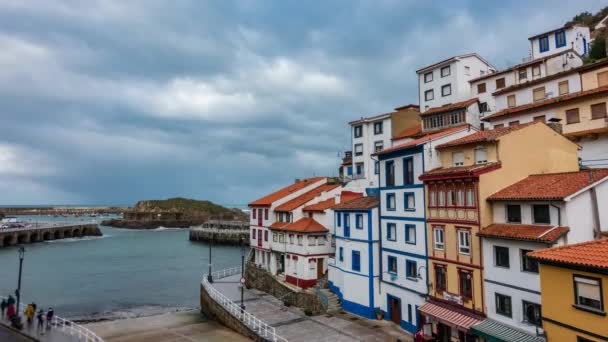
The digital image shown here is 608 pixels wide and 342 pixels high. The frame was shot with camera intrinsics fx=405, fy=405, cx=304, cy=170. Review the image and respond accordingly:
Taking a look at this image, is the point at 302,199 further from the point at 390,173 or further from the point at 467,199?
the point at 467,199

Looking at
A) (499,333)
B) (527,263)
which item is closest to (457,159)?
(527,263)

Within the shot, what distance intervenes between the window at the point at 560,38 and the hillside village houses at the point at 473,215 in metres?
0.23

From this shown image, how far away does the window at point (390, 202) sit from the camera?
101 feet

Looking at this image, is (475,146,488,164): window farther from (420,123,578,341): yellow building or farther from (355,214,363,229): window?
(355,214,363,229): window

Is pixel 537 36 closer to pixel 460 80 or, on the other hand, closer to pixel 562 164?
pixel 460 80

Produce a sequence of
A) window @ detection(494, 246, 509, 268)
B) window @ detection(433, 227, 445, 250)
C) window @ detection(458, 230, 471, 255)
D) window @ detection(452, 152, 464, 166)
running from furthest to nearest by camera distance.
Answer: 1. window @ detection(452, 152, 464, 166)
2. window @ detection(433, 227, 445, 250)
3. window @ detection(458, 230, 471, 255)
4. window @ detection(494, 246, 509, 268)

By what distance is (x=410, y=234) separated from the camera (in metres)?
28.7

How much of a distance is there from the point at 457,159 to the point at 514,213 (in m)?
5.58

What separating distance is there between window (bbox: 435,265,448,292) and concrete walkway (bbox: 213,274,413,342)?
421 centimetres

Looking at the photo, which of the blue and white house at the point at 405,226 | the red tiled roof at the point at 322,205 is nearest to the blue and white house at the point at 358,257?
the blue and white house at the point at 405,226

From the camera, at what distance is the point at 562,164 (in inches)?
1019

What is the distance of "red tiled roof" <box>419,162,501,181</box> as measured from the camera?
22.8m

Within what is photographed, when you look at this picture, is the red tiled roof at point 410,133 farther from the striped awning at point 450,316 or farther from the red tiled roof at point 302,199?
the striped awning at point 450,316

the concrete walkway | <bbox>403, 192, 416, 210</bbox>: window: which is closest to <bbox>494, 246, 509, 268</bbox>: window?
<bbox>403, 192, 416, 210</bbox>: window
